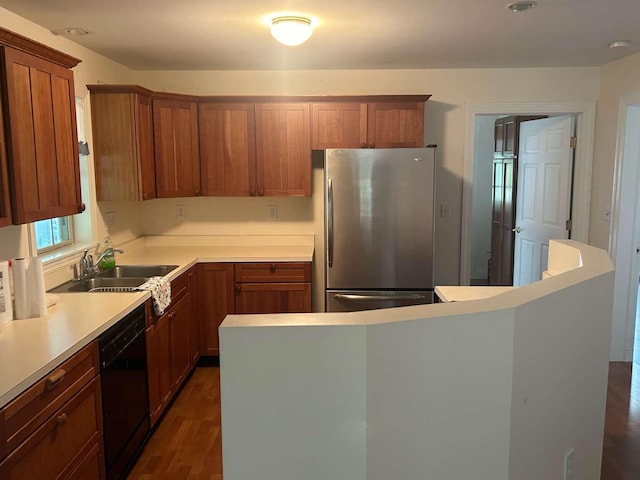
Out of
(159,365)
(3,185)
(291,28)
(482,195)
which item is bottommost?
(159,365)

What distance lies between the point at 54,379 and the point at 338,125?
111 inches

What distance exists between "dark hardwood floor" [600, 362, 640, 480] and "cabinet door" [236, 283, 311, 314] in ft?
6.89

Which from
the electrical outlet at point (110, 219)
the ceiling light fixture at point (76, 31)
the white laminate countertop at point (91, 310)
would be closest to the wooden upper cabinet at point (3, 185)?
the white laminate countertop at point (91, 310)

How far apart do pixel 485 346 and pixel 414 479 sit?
0.44 m

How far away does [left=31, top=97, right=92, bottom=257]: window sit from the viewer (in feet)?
10.2

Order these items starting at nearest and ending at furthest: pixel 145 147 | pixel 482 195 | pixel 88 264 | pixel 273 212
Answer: pixel 88 264, pixel 145 147, pixel 273 212, pixel 482 195

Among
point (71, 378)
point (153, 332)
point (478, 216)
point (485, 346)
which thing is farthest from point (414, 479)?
point (478, 216)

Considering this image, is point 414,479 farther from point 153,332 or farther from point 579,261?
point 153,332

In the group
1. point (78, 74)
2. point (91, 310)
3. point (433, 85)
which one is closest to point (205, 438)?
point (91, 310)

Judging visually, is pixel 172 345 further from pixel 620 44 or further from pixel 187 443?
pixel 620 44

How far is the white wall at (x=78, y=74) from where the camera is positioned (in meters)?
Answer: 2.68

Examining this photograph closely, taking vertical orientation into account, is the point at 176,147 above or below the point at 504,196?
above

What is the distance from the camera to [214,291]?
3980mm

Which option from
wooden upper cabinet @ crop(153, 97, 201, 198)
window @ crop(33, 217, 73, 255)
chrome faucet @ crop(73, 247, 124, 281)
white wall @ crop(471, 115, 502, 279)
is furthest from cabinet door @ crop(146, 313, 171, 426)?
white wall @ crop(471, 115, 502, 279)
